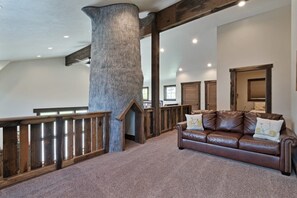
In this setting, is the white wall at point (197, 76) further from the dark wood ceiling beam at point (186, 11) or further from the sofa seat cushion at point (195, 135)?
the sofa seat cushion at point (195, 135)

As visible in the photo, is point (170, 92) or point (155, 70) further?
point (170, 92)

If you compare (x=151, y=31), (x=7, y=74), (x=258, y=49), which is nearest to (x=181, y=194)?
(x=151, y=31)

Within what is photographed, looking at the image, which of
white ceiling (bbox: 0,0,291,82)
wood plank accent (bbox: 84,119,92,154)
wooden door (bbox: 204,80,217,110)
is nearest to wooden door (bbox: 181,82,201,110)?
wooden door (bbox: 204,80,217,110)

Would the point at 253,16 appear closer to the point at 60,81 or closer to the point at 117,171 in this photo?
the point at 117,171

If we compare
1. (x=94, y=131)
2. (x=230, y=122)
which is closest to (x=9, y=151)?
(x=94, y=131)

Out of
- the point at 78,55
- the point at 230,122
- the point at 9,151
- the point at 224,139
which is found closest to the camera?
the point at 9,151

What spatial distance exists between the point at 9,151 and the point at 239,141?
3.61 metres

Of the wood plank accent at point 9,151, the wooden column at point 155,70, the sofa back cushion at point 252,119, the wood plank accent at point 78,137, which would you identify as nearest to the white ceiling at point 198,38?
the wooden column at point 155,70

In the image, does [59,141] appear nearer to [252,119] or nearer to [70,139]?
[70,139]

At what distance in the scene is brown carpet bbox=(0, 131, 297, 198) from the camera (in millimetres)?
2168

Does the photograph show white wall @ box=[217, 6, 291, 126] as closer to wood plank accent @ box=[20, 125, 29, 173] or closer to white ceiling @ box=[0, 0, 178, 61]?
white ceiling @ box=[0, 0, 178, 61]

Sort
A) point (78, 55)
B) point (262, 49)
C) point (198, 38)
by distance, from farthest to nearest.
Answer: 1. point (78, 55)
2. point (198, 38)
3. point (262, 49)

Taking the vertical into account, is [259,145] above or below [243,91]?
below

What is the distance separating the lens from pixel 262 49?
4.93m
